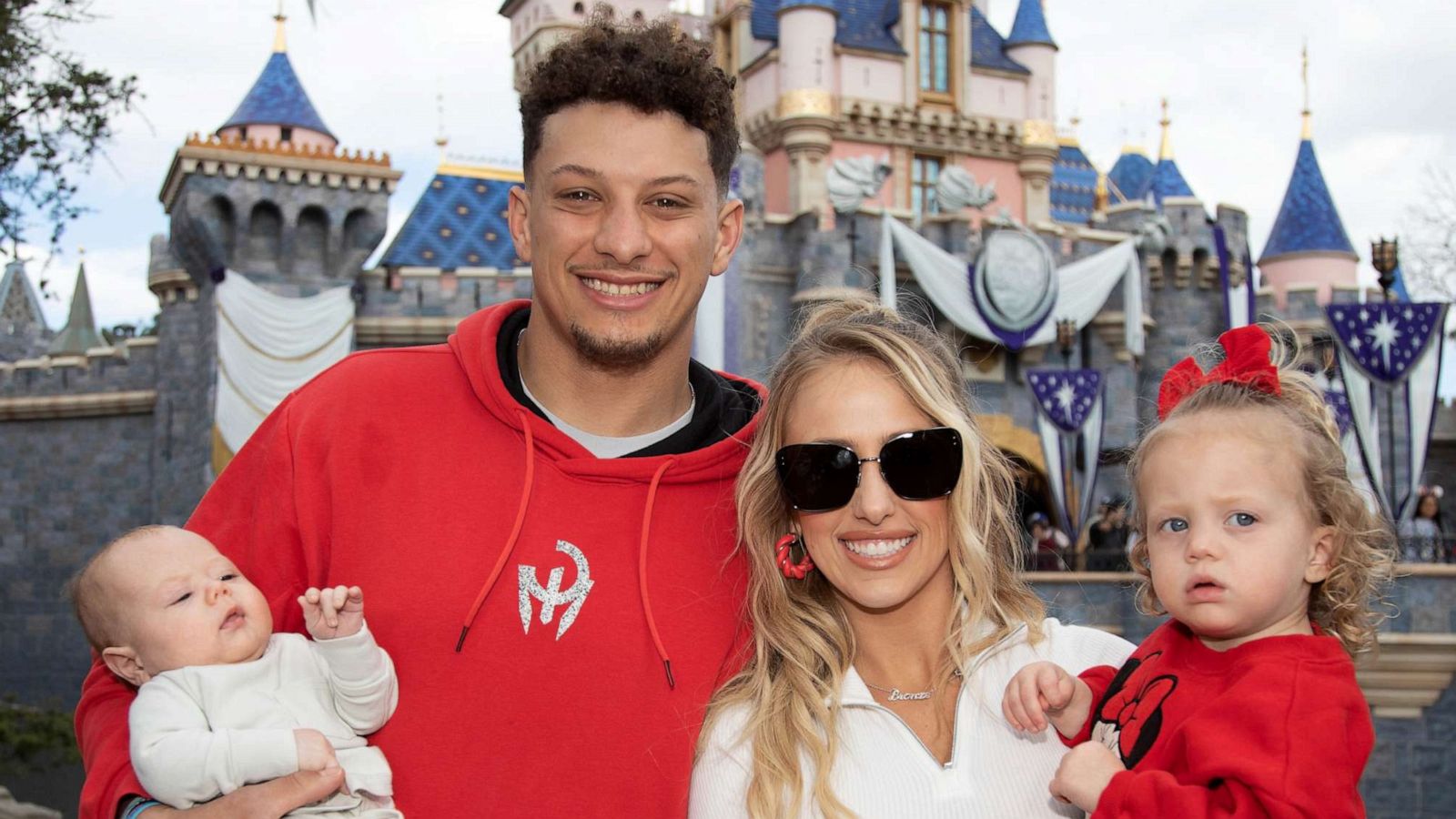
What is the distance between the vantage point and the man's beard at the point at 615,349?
7.62 ft

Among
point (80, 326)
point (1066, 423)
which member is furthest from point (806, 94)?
point (80, 326)

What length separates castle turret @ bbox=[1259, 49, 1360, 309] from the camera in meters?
21.0

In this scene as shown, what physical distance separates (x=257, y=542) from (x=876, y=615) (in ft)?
3.64

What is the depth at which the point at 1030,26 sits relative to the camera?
2122 centimetres

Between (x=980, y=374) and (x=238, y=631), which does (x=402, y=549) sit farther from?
(x=980, y=374)

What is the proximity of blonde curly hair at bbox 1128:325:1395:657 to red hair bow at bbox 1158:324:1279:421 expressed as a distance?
0.7 inches

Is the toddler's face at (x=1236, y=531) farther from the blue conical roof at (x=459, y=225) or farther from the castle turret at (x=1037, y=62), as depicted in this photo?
the castle turret at (x=1037, y=62)

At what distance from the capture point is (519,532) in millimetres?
2279

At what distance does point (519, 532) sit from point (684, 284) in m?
0.54

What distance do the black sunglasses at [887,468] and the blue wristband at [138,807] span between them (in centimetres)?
117

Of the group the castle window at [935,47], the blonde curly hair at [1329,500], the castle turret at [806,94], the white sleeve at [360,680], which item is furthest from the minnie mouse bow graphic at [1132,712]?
the castle window at [935,47]

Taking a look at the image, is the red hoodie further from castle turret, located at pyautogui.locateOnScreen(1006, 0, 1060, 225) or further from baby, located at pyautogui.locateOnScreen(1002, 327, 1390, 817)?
castle turret, located at pyautogui.locateOnScreen(1006, 0, 1060, 225)

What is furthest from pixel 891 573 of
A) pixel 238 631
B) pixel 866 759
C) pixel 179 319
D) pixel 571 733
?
pixel 179 319

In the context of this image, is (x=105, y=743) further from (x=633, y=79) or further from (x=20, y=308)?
(x=20, y=308)
